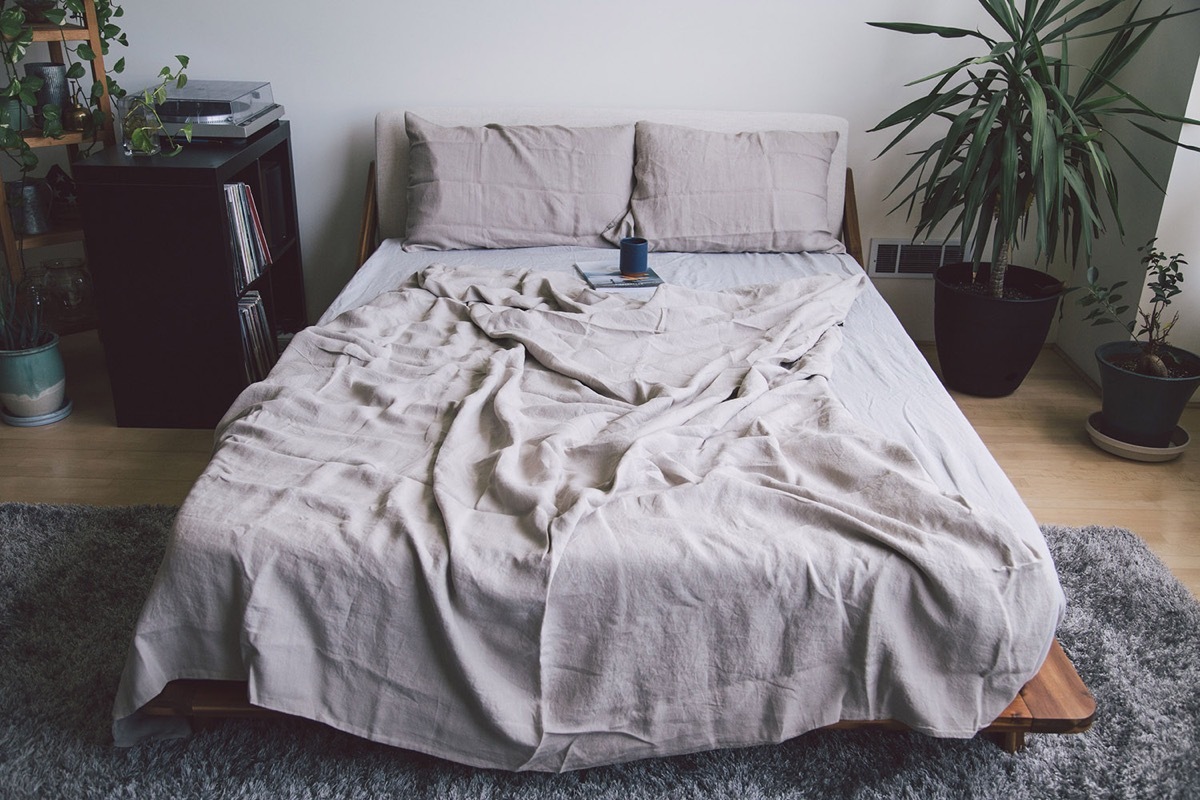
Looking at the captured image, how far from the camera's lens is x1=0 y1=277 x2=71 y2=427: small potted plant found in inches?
116

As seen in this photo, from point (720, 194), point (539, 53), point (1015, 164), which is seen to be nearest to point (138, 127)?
point (539, 53)

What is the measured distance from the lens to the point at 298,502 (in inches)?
68.8

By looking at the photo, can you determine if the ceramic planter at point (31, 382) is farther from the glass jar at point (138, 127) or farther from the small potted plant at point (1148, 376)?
the small potted plant at point (1148, 376)

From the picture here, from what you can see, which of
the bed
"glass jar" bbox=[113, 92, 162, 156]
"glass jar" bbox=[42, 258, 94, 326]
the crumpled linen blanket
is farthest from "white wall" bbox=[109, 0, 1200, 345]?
the crumpled linen blanket

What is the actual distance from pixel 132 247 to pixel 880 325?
198cm

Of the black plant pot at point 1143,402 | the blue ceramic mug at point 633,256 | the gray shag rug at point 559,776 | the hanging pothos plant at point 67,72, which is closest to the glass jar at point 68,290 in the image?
the hanging pothos plant at point 67,72

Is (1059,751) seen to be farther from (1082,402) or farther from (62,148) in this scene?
(62,148)

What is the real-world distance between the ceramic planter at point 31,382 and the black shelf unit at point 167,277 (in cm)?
22

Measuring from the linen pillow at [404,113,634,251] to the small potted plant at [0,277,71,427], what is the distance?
108 cm

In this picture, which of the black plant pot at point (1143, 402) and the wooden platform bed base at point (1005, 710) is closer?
the wooden platform bed base at point (1005, 710)

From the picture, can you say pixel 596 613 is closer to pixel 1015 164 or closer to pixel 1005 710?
pixel 1005 710

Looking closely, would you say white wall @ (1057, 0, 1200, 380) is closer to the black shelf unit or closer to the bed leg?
the bed leg

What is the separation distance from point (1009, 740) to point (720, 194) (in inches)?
74.2

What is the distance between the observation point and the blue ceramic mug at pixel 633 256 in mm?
2852
